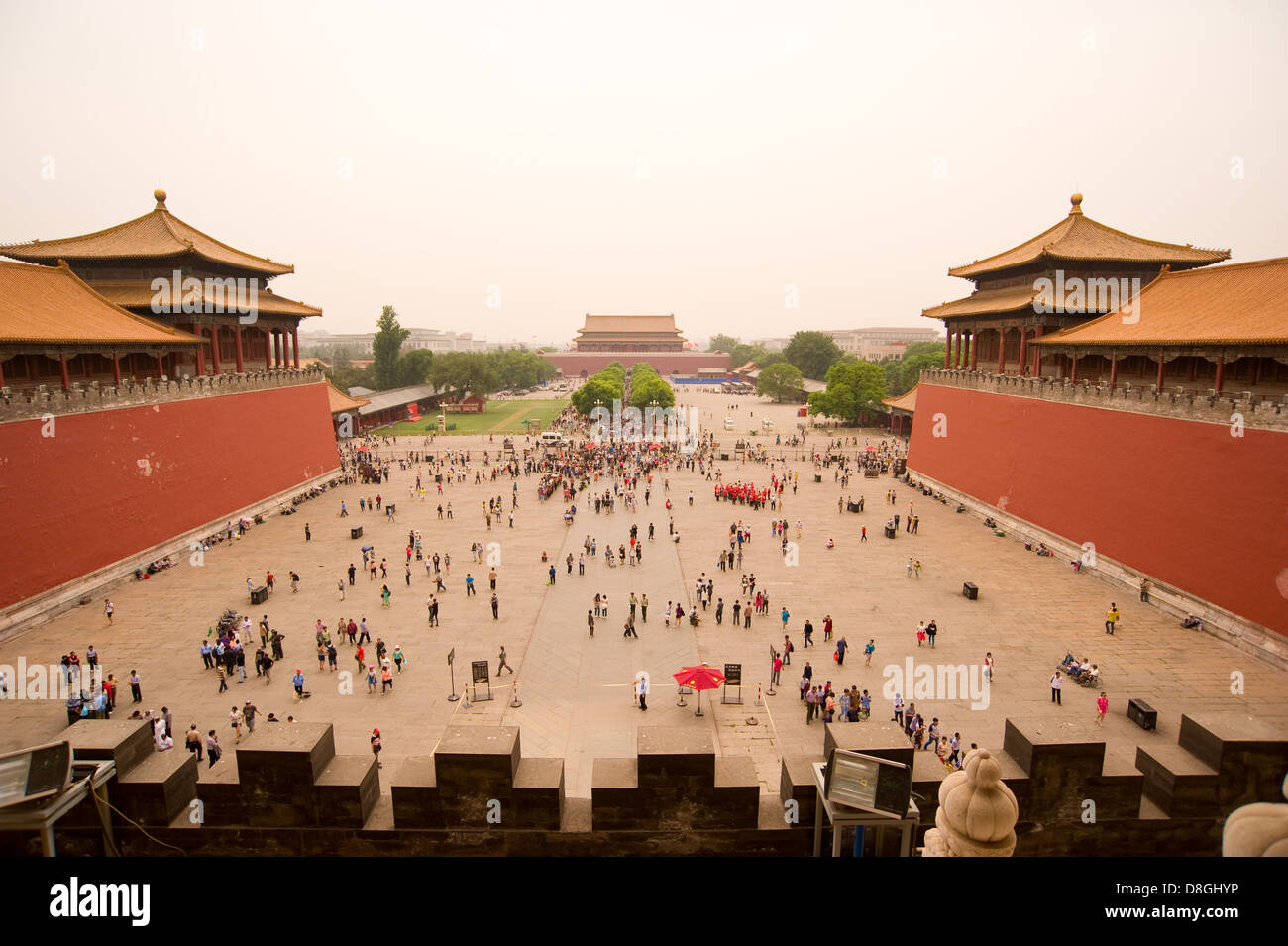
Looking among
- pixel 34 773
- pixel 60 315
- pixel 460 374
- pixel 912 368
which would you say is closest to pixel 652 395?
pixel 460 374

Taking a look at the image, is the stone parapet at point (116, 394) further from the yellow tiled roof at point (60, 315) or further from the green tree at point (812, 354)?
the green tree at point (812, 354)

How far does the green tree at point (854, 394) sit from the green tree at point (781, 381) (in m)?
25.6

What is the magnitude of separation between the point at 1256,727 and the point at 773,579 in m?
17.6

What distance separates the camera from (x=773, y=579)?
22750 mm

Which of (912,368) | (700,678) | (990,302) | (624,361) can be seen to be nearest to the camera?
(700,678)

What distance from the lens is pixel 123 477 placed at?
2244 cm

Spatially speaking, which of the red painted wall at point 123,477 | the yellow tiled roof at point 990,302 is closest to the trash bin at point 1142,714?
the yellow tiled roof at point 990,302

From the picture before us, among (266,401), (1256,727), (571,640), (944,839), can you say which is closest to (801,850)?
(944,839)

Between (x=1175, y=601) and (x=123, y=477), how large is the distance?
3186 centimetres

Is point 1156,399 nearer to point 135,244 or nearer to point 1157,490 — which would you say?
point 1157,490

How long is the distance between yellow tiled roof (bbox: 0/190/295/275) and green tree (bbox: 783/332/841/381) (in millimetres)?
92907

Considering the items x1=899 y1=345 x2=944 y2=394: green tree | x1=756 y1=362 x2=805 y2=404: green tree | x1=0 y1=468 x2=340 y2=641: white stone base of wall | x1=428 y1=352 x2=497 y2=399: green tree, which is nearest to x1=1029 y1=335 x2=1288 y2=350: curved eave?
x1=0 y1=468 x2=340 y2=641: white stone base of wall

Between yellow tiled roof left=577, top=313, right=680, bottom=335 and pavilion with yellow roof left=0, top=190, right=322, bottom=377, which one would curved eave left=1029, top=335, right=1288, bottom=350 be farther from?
yellow tiled roof left=577, top=313, right=680, bottom=335

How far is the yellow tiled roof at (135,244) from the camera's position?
27.1 meters
